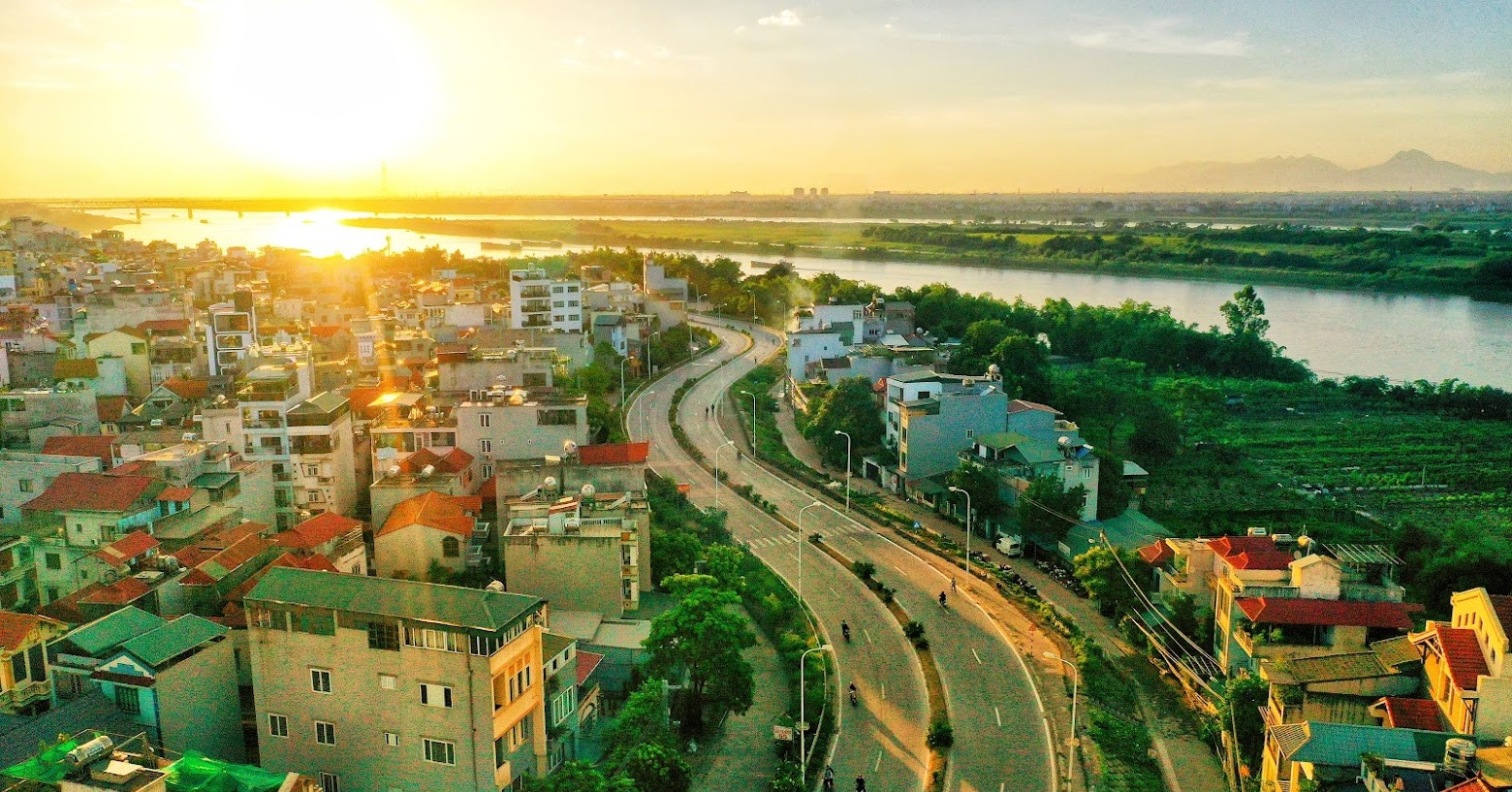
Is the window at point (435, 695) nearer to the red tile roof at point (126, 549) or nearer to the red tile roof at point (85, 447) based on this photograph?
the red tile roof at point (126, 549)

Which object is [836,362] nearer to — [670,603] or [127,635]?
[670,603]

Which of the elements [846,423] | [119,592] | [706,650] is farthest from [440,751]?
[846,423]

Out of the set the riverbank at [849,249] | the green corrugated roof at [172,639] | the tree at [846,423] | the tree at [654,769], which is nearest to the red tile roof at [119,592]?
the green corrugated roof at [172,639]

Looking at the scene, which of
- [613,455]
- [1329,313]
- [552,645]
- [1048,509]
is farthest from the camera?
[1329,313]

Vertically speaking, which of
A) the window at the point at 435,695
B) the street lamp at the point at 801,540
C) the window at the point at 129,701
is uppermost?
the window at the point at 435,695

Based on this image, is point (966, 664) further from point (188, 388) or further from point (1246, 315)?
point (1246, 315)

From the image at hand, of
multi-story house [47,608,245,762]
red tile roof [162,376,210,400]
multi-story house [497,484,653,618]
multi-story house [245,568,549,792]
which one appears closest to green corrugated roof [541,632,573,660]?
multi-story house [245,568,549,792]

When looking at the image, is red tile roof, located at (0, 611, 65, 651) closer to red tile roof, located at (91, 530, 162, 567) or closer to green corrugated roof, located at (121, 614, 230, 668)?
green corrugated roof, located at (121, 614, 230, 668)
